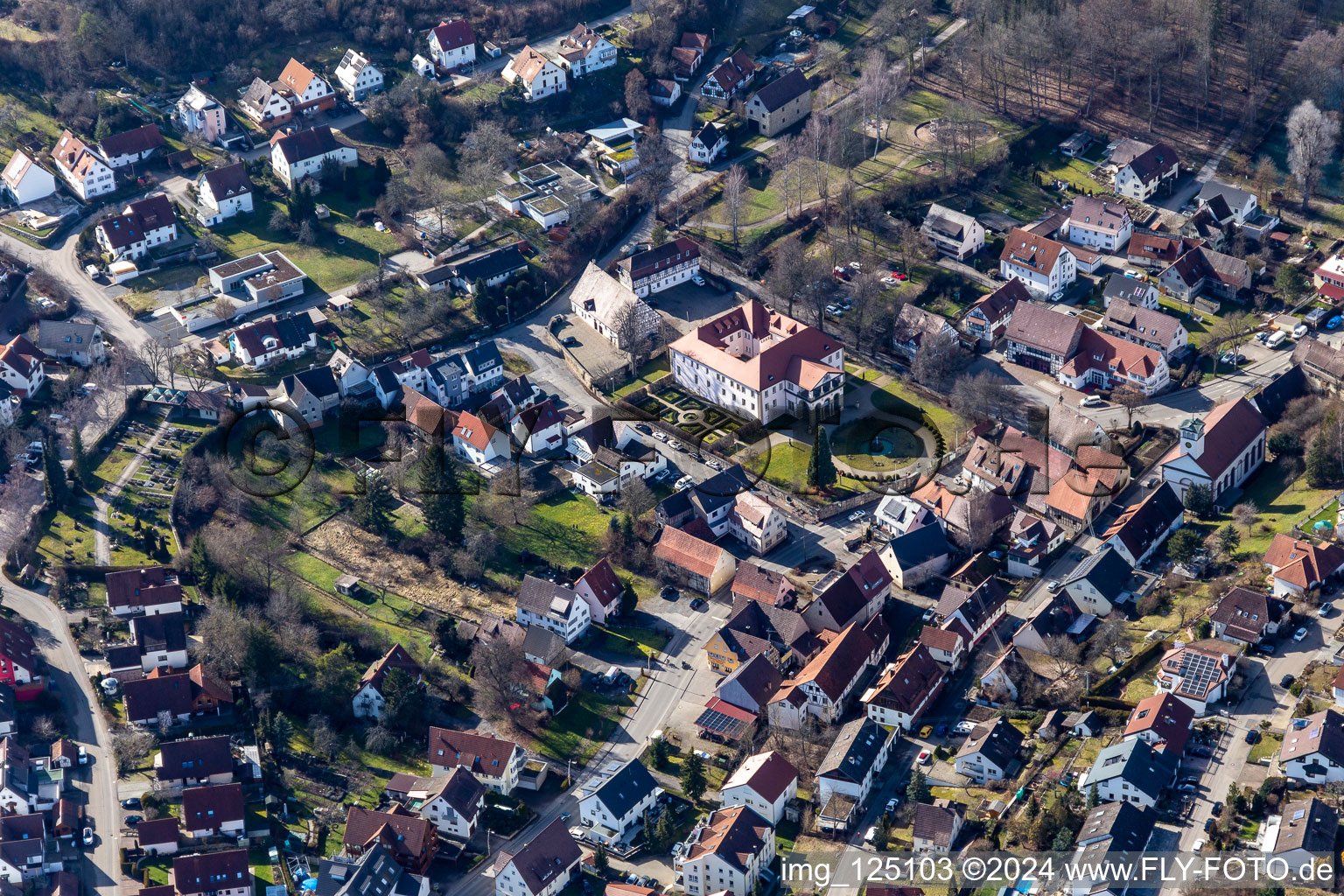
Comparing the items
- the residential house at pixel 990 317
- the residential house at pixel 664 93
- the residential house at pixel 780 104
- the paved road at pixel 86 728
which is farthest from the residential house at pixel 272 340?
the residential house at pixel 990 317

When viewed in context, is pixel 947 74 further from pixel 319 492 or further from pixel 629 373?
pixel 319 492

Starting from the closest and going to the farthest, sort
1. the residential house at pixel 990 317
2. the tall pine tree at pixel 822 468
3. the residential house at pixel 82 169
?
the tall pine tree at pixel 822 468
the residential house at pixel 990 317
the residential house at pixel 82 169

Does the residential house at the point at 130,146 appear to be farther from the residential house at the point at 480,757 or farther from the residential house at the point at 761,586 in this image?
the residential house at the point at 480,757

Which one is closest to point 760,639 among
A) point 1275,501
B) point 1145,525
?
point 1145,525

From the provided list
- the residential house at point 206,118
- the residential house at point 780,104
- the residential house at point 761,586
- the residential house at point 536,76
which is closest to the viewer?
the residential house at point 761,586

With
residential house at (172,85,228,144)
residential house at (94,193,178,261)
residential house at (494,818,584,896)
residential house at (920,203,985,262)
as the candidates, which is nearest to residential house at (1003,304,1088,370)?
residential house at (920,203,985,262)

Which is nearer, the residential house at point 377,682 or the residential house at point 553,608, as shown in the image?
the residential house at point 377,682
